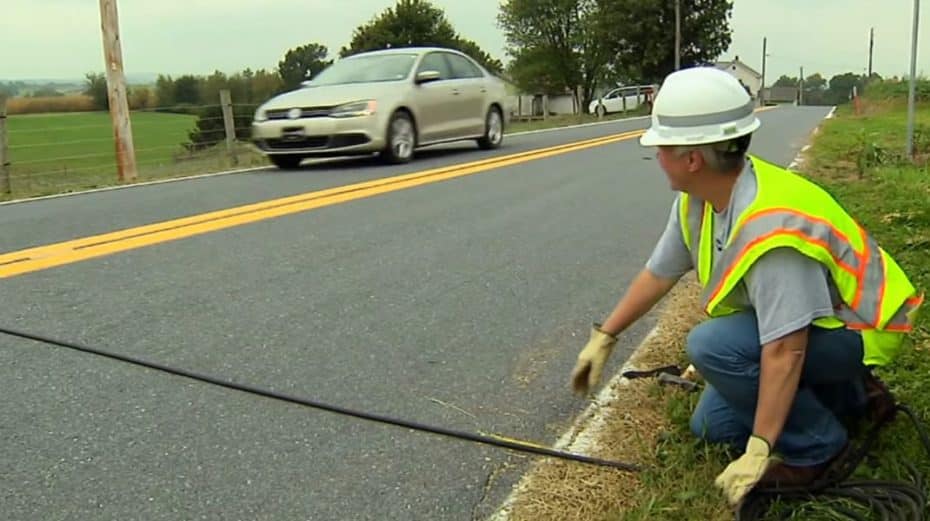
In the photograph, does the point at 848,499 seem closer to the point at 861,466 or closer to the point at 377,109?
the point at 861,466

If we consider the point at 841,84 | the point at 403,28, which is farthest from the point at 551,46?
the point at 841,84

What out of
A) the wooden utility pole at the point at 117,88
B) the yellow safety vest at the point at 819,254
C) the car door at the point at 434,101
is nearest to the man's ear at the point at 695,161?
the yellow safety vest at the point at 819,254

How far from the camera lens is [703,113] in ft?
7.26

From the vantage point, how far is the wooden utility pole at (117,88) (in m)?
12.6

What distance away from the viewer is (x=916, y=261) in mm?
4816

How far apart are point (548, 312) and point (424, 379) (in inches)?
43.5

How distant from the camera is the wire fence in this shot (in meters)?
11.1

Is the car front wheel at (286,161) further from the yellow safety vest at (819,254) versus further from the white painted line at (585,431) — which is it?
the yellow safety vest at (819,254)

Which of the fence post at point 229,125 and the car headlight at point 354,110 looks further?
the fence post at point 229,125

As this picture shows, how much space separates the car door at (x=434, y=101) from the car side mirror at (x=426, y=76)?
0.14ft

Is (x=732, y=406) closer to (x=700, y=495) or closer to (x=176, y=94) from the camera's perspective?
(x=700, y=495)

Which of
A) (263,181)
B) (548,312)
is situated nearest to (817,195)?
(548,312)

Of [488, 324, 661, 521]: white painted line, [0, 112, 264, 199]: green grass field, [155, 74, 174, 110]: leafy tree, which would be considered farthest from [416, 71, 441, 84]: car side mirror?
[155, 74, 174, 110]: leafy tree

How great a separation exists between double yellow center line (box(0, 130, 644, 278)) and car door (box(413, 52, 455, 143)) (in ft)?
4.54
